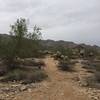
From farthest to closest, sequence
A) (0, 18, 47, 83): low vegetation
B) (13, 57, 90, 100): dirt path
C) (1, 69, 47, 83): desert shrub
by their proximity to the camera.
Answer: (0, 18, 47, 83): low vegetation
(1, 69, 47, 83): desert shrub
(13, 57, 90, 100): dirt path

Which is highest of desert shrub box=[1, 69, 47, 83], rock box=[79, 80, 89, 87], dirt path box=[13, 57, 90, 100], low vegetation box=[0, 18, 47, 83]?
low vegetation box=[0, 18, 47, 83]

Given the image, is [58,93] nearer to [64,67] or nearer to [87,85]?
[87,85]

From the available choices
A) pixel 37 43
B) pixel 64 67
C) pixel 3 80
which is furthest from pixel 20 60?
pixel 3 80

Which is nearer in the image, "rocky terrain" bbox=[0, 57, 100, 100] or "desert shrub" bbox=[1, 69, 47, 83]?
"rocky terrain" bbox=[0, 57, 100, 100]

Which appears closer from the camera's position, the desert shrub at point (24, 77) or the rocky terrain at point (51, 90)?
the rocky terrain at point (51, 90)

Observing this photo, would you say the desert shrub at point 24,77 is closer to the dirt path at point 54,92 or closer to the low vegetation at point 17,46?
the dirt path at point 54,92

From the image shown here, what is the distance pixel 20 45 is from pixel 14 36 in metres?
1.09

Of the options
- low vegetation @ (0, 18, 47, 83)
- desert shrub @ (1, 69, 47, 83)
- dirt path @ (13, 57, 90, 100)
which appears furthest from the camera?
low vegetation @ (0, 18, 47, 83)

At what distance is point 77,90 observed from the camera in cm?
1702

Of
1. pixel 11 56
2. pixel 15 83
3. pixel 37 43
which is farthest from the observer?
pixel 37 43

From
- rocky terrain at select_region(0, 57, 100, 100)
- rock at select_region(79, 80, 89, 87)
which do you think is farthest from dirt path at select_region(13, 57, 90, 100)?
rock at select_region(79, 80, 89, 87)

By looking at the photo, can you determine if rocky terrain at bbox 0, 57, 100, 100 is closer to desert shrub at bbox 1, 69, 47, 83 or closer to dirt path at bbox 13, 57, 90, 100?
dirt path at bbox 13, 57, 90, 100

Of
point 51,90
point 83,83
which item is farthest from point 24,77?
point 83,83

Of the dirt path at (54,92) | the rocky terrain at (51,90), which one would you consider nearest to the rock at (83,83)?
the rocky terrain at (51,90)
